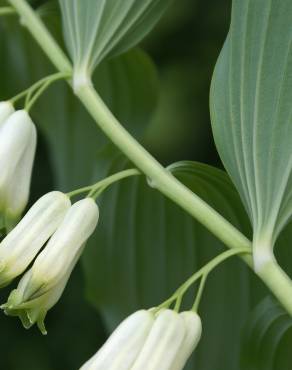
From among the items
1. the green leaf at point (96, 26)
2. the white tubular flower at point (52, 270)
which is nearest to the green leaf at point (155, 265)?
the green leaf at point (96, 26)

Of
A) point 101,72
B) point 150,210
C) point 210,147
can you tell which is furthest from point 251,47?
point 210,147

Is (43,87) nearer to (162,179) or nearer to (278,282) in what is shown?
(162,179)

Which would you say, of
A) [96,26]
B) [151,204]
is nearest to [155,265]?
[151,204]

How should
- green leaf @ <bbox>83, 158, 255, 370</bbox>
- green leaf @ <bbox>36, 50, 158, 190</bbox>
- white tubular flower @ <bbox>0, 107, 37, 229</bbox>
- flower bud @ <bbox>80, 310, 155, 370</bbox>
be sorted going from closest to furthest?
flower bud @ <bbox>80, 310, 155, 370</bbox> → white tubular flower @ <bbox>0, 107, 37, 229</bbox> → green leaf @ <bbox>83, 158, 255, 370</bbox> → green leaf @ <bbox>36, 50, 158, 190</bbox>

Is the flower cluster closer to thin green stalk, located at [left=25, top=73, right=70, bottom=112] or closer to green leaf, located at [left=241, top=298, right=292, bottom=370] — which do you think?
thin green stalk, located at [left=25, top=73, right=70, bottom=112]

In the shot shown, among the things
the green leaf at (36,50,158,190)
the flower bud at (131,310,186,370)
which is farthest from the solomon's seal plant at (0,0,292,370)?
the green leaf at (36,50,158,190)

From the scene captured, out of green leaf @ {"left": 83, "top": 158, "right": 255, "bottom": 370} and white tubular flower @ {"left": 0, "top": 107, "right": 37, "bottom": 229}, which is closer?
white tubular flower @ {"left": 0, "top": 107, "right": 37, "bottom": 229}
